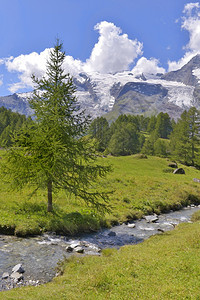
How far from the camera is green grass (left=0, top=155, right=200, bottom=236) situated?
618 inches

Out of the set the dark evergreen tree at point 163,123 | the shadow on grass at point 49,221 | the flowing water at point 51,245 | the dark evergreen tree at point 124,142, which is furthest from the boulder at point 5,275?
the dark evergreen tree at point 163,123

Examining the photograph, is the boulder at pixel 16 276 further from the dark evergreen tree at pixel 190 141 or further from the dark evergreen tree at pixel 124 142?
the dark evergreen tree at pixel 124 142

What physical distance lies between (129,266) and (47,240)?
23.2 ft

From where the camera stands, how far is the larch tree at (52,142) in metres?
15.9

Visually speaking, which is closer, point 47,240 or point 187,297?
point 187,297

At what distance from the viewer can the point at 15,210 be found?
17.1 m

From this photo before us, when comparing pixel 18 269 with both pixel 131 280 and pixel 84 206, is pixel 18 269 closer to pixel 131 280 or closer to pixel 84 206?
pixel 131 280

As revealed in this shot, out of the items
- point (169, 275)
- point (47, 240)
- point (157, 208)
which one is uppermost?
point (169, 275)

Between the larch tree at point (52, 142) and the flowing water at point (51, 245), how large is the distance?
2923 mm

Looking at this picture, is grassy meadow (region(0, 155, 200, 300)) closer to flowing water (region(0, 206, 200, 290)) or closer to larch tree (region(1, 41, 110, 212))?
flowing water (region(0, 206, 200, 290))

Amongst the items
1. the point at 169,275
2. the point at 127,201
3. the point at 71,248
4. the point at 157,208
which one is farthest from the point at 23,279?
the point at 157,208

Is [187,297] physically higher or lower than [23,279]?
higher

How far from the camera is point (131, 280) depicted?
8047 millimetres

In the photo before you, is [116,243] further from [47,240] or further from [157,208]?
[157,208]
